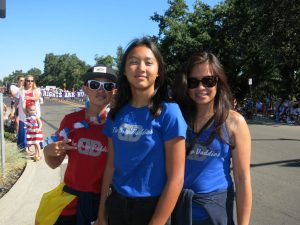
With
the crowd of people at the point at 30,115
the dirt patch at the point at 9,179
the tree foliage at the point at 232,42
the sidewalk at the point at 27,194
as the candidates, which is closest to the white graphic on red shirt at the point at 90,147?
the sidewalk at the point at 27,194

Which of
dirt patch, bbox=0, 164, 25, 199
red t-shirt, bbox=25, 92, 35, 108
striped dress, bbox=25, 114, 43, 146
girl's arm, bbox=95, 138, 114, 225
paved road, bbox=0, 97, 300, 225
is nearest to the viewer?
girl's arm, bbox=95, 138, 114, 225

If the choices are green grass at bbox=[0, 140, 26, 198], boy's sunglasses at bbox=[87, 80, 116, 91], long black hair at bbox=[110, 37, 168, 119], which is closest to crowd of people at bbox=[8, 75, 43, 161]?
green grass at bbox=[0, 140, 26, 198]

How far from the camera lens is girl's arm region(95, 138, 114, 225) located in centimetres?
226

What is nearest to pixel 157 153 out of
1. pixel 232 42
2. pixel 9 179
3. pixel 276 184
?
pixel 9 179

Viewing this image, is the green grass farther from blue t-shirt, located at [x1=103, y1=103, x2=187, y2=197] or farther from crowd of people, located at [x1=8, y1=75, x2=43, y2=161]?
blue t-shirt, located at [x1=103, y1=103, x2=187, y2=197]

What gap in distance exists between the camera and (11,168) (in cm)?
693

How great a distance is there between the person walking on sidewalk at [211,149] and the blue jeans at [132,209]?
200 mm

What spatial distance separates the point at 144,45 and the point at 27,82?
23.5 feet

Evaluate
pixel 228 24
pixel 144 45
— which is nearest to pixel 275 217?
Answer: pixel 144 45

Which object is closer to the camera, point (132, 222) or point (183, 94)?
point (132, 222)

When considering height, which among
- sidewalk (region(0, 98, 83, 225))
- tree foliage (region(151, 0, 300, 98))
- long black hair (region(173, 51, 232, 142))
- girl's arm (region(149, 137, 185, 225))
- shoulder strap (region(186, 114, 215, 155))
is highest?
tree foliage (region(151, 0, 300, 98))

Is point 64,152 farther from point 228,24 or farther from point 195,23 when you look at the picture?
point 195,23

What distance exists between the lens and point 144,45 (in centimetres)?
210

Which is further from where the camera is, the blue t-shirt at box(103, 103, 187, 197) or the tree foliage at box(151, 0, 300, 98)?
the tree foliage at box(151, 0, 300, 98)
